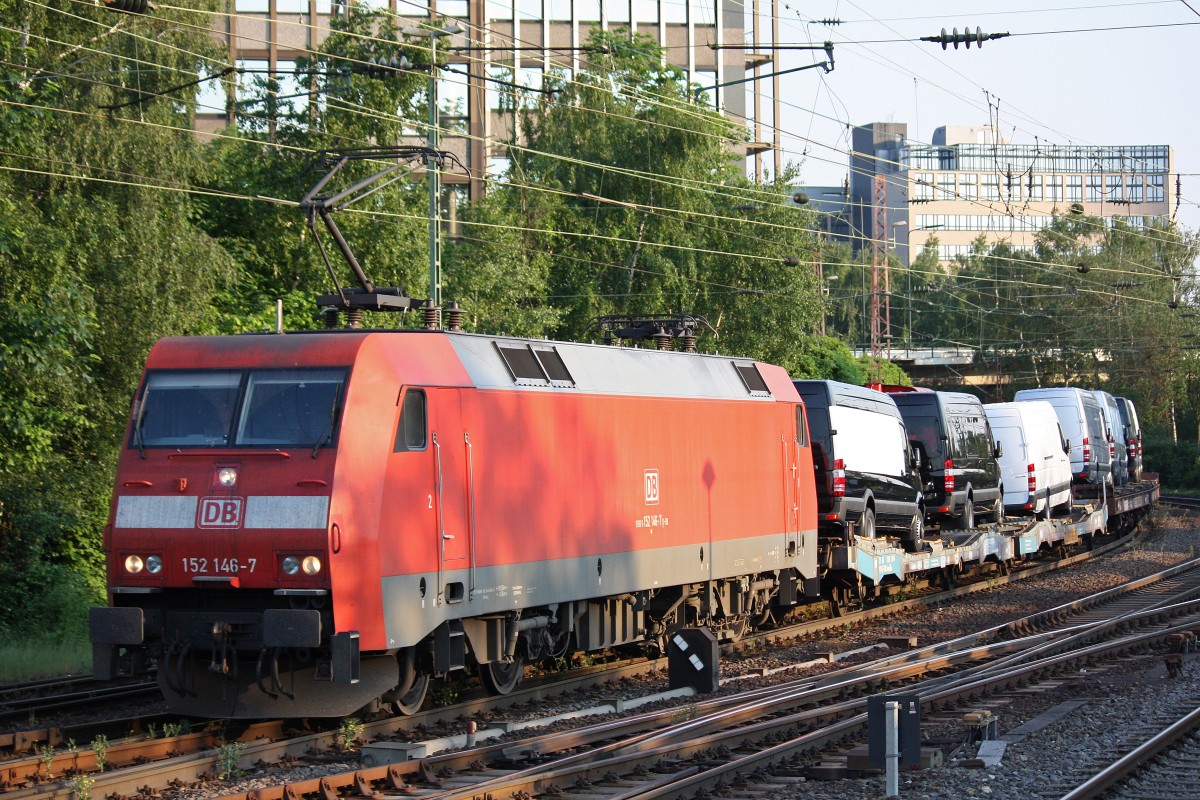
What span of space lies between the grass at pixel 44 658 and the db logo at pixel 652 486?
657 cm

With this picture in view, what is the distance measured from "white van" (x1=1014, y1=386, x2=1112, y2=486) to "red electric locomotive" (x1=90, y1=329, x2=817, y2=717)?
2457 centimetres

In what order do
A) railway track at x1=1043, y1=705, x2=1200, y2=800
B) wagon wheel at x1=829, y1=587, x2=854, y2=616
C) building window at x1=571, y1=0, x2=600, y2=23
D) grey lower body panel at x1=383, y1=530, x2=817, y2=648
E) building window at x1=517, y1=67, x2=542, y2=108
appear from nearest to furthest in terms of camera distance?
railway track at x1=1043, y1=705, x2=1200, y2=800 → grey lower body panel at x1=383, y1=530, x2=817, y2=648 → wagon wheel at x1=829, y1=587, x2=854, y2=616 → building window at x1=517, y1=67, x2=542, y2=108 → building window at x1=571, y1=0, x2=600, y2=23

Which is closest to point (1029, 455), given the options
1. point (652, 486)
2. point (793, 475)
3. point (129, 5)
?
point (793, 475)

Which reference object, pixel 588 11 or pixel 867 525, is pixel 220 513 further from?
pixel 588 11

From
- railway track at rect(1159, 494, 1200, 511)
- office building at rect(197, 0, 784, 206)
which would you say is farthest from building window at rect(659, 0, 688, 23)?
railway track at rect(1159, 494, 1200, 511)

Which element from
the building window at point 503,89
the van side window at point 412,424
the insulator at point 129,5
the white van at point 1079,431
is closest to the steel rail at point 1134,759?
the van side window at point 412,424

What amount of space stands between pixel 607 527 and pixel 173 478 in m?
4.91

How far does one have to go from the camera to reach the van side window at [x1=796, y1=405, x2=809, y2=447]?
65.7ft

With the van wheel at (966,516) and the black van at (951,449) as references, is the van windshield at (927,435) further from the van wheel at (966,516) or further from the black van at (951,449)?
the van wheel at (966,516)

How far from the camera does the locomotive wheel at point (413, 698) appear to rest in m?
12.6

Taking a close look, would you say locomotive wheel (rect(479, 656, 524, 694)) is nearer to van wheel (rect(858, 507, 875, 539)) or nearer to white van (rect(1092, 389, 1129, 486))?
van wheel (rect(858, 507, 875, 539))

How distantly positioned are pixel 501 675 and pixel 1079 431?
1034 inches

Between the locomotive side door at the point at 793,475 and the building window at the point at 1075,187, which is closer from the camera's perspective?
the locomotive side door at the point at 793,475

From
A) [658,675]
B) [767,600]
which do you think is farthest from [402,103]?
[658,675]
